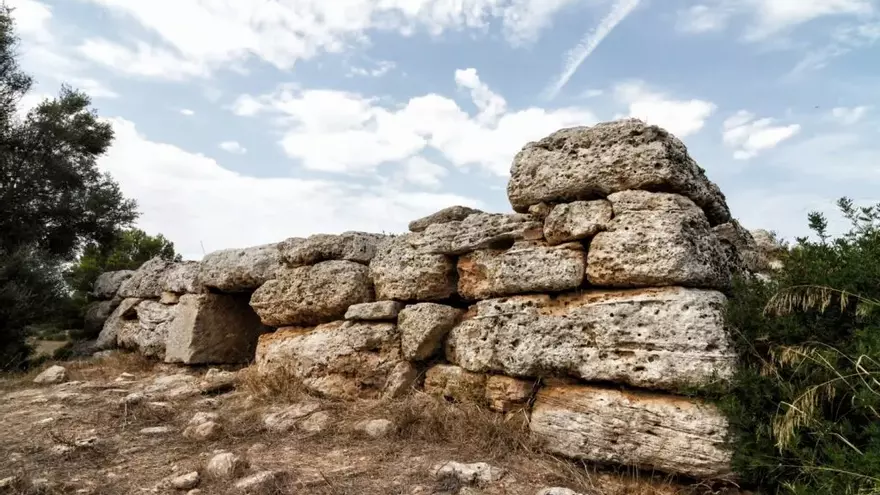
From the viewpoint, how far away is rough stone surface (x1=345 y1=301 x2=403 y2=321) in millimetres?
5418

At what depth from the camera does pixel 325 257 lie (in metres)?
6.23

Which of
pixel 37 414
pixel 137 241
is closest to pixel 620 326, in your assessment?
pixel 37 414

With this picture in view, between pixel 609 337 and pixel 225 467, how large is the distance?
268 centimetres

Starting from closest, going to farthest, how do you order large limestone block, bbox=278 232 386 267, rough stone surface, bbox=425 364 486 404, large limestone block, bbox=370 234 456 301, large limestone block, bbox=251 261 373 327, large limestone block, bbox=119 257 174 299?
rough stone surface, bbox=425 364 486 404 → large limestone block, bbox=370 234 456 301 → large limestone block, bbox=251 261 373 327 → large limestone block, bbox=278 232 386 267 → large limestone block, bbox=119 257 174 299

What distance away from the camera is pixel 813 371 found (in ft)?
10.5

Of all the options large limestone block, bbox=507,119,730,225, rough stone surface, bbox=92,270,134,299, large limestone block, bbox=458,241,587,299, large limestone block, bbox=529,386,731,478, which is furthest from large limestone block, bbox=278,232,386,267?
rough stone surface, bbox=92,270,134,299

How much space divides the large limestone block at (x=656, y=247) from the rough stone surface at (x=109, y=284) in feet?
28.2

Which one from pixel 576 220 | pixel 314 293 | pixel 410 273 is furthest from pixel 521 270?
pixel 314 293

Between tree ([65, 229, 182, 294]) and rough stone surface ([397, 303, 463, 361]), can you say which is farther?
tree ([65, 229, 182, 294])

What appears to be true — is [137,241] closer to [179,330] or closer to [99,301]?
[99,301]

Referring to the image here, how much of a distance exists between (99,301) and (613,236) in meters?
9.62

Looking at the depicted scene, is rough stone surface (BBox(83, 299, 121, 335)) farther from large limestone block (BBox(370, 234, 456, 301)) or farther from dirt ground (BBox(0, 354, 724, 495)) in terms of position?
large limestone block (BBox(370, 234, 456, 301))

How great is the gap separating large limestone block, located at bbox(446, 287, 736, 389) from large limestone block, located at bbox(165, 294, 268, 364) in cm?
392

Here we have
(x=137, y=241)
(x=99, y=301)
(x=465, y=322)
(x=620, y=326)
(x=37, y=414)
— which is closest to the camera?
(x=620, y=326)
